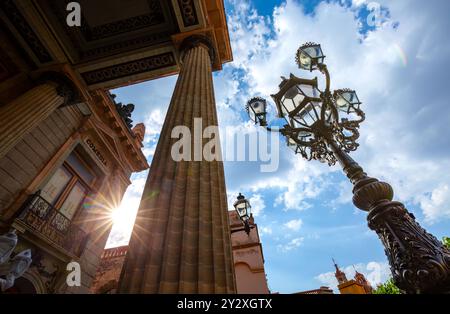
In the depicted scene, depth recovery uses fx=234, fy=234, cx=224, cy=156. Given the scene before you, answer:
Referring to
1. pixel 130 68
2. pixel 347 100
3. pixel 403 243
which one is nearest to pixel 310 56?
pixel 347 100

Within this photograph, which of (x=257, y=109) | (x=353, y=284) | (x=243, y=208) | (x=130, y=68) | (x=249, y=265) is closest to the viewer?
(x=257, y=109)

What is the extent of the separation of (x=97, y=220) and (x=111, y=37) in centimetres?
644

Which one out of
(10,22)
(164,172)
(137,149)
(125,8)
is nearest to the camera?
(164,172)

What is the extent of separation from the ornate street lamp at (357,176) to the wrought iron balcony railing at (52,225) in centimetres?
690

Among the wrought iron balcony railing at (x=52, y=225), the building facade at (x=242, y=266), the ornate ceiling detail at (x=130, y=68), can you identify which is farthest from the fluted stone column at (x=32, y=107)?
the building facade at (x=242, y=266)

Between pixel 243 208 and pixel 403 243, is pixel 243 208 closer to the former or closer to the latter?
pixel 243 208

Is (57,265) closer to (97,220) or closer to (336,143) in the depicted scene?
(97,220)

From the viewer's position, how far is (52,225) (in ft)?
22.8

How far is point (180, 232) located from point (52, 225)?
697 centimetres

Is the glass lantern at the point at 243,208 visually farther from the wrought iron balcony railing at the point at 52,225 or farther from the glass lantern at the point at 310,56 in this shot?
the wrought iron balcony railing at the point at 52,225

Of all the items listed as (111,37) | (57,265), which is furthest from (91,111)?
(57,265)

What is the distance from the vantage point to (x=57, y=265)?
6930 mm

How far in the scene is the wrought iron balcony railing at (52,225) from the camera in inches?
248

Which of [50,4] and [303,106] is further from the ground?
[50,4]
